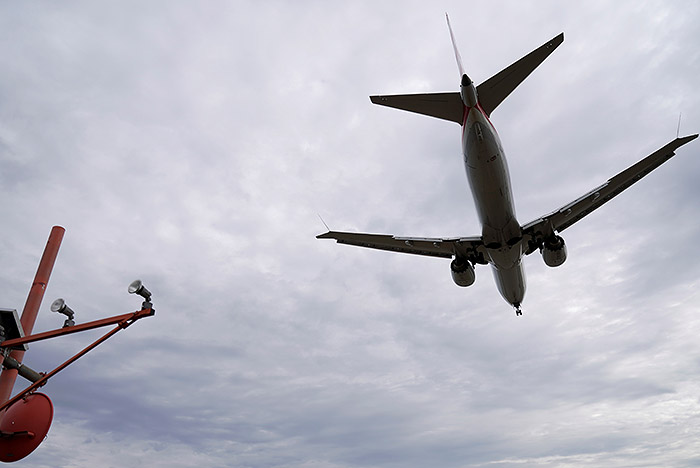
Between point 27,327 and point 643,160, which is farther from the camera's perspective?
point 643,160

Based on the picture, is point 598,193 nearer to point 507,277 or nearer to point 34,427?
point 507,277

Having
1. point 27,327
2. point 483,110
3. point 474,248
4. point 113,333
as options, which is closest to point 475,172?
point 483,110

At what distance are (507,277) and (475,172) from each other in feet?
32.9

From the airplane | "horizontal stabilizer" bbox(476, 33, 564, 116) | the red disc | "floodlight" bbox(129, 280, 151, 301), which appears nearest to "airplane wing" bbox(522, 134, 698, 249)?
the airplane

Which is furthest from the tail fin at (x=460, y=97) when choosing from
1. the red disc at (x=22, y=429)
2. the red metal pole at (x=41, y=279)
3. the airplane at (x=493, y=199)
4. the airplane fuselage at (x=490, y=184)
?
the red disc at (x=22, y=429)

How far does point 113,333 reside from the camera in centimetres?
1012

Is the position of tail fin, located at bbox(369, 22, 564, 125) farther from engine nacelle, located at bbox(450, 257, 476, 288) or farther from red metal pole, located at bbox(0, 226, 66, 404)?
red metal pole, located at bbox(0, 226, 66, 404)

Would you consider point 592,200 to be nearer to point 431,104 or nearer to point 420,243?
point 420,243

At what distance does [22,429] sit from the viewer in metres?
9.07

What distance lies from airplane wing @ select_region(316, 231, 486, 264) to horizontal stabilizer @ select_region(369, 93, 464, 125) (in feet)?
25.6

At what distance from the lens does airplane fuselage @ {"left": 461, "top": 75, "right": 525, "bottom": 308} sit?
786 inches

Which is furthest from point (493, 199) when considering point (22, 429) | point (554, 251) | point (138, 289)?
point (22, 429)

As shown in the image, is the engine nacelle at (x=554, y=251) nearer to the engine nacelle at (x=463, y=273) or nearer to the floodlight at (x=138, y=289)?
the engine nacelle at (x=463, y=273)

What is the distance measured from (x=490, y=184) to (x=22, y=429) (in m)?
19.1
